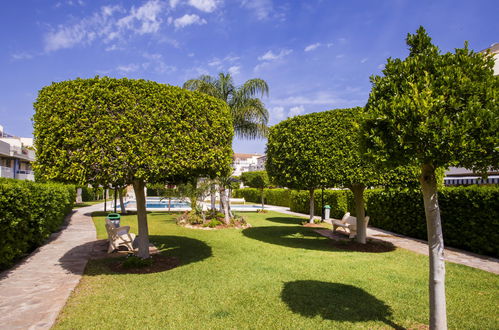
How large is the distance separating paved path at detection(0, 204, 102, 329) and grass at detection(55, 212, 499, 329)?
28cm

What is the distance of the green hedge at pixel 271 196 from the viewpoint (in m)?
30.8

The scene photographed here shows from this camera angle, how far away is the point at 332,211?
20.4 m

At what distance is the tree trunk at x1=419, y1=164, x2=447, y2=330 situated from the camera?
379 cm

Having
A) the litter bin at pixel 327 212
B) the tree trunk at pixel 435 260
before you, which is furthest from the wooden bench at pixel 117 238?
the litter bin at pixel 327 212

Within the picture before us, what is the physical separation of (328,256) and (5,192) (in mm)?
8575

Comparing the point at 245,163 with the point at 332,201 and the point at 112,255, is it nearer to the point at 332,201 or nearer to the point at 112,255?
the point at 332,201

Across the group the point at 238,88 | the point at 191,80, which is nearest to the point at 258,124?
the point at 238,88

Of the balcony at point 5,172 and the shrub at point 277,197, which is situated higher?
the balcony at point 5,172

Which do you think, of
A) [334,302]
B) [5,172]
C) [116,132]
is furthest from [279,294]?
[5,172]

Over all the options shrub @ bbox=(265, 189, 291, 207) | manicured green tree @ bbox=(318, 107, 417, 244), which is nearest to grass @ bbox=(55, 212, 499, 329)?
manicured green tree @ bbox=(318, 107, 417, 244)

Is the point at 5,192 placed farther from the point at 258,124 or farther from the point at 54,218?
the point at 258,124

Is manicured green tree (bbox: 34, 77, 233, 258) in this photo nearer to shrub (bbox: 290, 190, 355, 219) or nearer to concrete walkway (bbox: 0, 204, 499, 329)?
concrete walkway (bbox: 0, 204, 499, 329)

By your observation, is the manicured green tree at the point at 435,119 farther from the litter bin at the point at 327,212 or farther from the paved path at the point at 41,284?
the litter bin at the point at 327,212

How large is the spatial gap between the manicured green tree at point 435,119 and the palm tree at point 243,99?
13.6m
